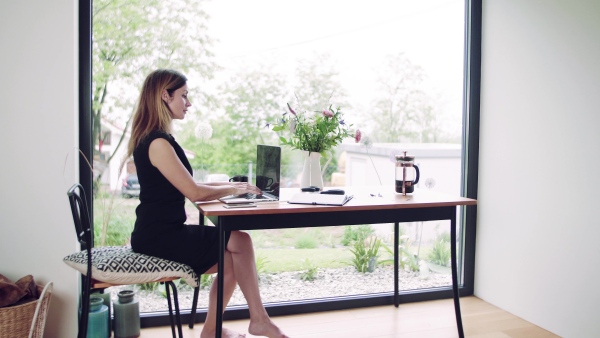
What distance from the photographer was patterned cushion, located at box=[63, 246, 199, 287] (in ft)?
7.14

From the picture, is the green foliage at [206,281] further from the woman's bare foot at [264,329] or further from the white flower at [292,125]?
the white flower at [292,125]

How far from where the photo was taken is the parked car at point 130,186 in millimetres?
2943

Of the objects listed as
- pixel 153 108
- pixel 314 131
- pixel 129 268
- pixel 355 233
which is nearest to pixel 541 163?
pixel 355 233

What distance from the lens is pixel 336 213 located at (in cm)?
249

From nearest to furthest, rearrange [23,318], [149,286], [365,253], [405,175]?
1. [23,318]
2. [405,175]
3. [149,286]
4. [365,253]

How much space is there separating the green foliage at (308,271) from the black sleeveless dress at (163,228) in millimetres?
1006

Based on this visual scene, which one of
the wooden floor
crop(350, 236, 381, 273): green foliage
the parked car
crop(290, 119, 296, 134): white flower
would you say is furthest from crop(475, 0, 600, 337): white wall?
the parked car

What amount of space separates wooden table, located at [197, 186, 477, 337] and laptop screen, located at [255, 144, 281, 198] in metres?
0.09

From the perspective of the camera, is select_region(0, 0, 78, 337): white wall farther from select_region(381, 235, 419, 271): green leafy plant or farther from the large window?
select_region(381, 235, 419, 271): green leafy plant

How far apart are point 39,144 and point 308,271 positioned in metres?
1.65

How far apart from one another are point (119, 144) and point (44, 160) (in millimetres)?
398

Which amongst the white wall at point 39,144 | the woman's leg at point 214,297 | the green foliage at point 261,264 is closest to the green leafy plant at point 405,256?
the green foliage at point 261,264

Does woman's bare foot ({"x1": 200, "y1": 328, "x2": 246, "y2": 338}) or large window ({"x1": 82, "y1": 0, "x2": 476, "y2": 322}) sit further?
large window ({"x1": 82, "y1": 0, "x2": 476, "y2": 322})

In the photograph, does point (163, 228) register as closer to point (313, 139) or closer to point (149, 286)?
point (149, 286)
